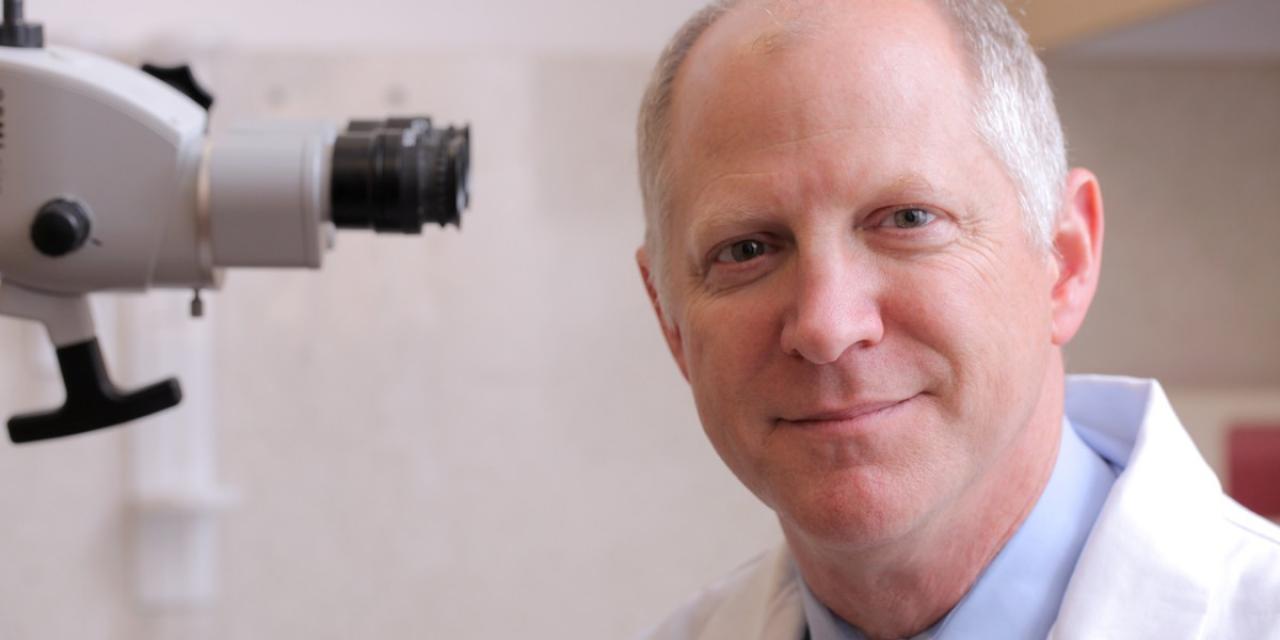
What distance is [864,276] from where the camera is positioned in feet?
2.48

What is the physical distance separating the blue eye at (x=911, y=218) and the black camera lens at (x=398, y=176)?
0.91 feet

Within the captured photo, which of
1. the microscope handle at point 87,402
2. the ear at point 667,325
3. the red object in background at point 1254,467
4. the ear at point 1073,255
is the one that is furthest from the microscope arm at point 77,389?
the red object in background at point 1254,467

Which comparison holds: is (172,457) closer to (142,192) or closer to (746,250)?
(142,192)

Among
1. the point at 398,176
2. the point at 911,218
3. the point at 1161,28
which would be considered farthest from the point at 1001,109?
the point at 1161,28

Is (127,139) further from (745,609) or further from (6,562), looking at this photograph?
(6,562)

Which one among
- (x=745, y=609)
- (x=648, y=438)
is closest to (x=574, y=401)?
(x=648, y=438)

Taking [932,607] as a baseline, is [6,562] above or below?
below

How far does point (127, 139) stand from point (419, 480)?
1.12 meters

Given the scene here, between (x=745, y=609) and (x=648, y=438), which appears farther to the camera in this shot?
(x=648, y=438)

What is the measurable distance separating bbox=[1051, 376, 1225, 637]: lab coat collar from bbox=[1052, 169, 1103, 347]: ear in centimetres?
10

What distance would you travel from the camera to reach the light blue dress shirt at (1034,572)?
841 mm

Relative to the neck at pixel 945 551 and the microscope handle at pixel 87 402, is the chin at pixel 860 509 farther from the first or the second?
the microscope handle at pixel 87 402

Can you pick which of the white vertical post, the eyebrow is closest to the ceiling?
the eyebrow

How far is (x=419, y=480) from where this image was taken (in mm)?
1823
